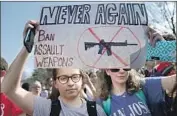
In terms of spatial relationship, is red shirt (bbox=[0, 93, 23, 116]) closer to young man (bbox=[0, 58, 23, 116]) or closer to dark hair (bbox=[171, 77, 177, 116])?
young man (bbox=[0, 58, 23, 116])

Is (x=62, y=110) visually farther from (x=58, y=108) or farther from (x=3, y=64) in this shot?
(x=3, y=64)

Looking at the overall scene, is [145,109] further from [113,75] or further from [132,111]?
[113,75]

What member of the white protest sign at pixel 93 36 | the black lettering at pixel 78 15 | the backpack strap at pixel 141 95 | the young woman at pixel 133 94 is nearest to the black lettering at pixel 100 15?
the white protest sign at pixel 93 36

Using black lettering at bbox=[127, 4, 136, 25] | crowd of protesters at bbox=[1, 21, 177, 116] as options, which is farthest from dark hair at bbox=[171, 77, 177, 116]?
black lettering at bbox=[127, 4, 136, 25]

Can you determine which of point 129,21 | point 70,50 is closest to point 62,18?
point 70,50

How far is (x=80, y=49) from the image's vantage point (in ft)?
9.13

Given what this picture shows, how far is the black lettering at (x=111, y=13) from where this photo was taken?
9.27ft

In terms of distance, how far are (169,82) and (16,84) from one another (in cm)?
94

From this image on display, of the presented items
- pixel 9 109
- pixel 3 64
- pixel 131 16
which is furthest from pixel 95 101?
pixel 3 64

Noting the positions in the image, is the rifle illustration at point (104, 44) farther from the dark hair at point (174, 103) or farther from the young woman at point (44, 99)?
the dark hair at point (174, 103)

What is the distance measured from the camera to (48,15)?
2.85 meters

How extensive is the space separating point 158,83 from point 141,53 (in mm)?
212

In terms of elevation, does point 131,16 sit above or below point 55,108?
above

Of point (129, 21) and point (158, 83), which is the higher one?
point (129, 21)
